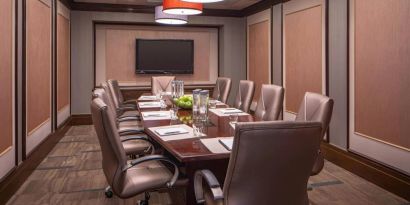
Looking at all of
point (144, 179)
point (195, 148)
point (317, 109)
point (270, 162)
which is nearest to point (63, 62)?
point (144, 179)

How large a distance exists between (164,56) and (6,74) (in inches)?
161

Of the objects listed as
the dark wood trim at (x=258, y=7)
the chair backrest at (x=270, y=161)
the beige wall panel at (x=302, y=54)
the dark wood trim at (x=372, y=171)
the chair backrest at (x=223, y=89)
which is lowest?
the dark wood trim at (x=372, y=171)

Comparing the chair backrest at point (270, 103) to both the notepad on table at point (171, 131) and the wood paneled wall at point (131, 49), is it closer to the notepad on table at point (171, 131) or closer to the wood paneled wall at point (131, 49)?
the notepad on table at point (171, 131)

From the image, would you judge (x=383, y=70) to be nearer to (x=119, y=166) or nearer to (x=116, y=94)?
(x=119, y=166)

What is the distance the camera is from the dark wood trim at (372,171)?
110 inches

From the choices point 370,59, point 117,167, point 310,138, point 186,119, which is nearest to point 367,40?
point 370,59

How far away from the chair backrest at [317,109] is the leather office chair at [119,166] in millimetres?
913

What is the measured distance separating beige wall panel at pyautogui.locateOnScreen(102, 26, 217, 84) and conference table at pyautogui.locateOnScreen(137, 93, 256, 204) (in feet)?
12.9

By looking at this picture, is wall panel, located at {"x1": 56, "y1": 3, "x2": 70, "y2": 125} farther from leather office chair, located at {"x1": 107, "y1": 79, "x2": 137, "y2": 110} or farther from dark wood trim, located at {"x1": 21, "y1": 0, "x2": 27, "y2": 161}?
dark wood trim, located at {"x1": 21, "y1": 0, "x2": 27, "y2": 161}

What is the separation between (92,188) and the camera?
2.97 m

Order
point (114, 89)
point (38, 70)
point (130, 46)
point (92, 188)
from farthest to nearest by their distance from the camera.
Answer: point (130, 46), point (114, 89), point (38, 70), point (92, 188)

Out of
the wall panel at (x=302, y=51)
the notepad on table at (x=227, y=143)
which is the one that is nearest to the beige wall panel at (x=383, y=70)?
the wall panel at (x=302, y=51)

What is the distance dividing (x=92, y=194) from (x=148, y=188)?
1.20 m

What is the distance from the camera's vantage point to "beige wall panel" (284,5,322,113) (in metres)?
4.28
